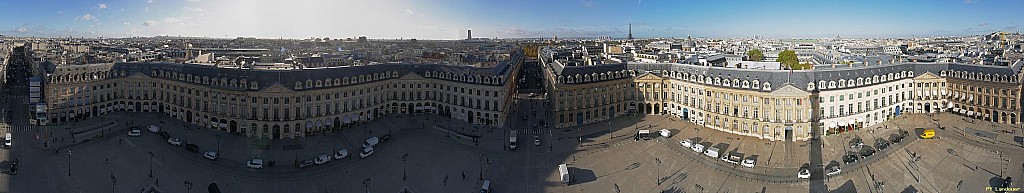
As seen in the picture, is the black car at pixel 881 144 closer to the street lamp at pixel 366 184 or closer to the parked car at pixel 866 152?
the parked car at pixel 866 152

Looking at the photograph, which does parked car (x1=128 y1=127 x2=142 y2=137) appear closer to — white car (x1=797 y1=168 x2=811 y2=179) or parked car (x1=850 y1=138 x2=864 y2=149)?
white car (x1=797 y1=168 x2=811 y2=179)

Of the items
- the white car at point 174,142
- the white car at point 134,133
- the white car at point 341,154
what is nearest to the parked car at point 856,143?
the white car at point 341,154

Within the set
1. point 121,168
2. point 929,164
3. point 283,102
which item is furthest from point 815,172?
point 121,168

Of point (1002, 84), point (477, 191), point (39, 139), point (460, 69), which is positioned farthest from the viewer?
point (460, 69)

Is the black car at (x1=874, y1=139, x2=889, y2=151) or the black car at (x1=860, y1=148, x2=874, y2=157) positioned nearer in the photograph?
the black car at (x1=860, y1=148, x2=874, y2=157)

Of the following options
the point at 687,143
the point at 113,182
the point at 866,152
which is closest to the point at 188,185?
the point at 113,182

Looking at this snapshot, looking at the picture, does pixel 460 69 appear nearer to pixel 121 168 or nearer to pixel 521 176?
pixel 521 176

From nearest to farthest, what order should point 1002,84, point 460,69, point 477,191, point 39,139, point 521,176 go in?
point 477,191
point 521,176
point 39,139
point 1002,84
point 460,69

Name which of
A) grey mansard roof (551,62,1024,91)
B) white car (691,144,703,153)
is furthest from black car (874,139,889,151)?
white car (691,144,703,153)
